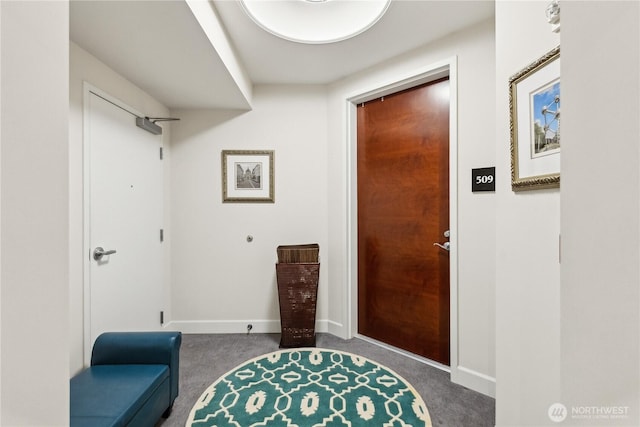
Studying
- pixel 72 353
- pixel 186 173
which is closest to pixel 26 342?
pixel 72 353

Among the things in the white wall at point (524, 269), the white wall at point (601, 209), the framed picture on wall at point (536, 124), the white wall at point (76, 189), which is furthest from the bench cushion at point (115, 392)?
the framed picture on wall at point (536, 124)

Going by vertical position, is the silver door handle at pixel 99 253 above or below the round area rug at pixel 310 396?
above

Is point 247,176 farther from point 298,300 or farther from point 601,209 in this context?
point 601,209

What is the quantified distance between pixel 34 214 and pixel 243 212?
2289mm

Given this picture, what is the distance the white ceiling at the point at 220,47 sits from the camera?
144cm

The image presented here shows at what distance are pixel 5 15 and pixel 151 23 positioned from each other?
1262 millimetres

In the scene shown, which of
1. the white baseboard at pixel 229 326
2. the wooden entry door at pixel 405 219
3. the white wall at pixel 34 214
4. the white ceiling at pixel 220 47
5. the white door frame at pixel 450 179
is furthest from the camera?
the white baseboard at pixel 229 326

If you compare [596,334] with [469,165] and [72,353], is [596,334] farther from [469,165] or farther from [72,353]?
[72,353]

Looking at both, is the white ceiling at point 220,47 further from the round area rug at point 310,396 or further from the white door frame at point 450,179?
the round area rug at point 310,396

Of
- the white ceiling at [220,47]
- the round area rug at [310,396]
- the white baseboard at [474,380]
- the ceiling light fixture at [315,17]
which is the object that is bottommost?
the round area rug at [310,396]

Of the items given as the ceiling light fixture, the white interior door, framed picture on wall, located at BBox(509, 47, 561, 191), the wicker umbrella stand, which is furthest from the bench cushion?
the ceiling light fixture

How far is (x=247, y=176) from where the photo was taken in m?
2.79

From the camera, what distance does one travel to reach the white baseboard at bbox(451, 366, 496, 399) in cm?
179

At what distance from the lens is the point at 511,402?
1231 mm
